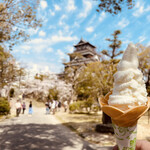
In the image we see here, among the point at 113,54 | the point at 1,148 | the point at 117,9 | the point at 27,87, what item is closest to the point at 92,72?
the point at 113,54

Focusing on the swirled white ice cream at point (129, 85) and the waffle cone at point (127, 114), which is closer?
the waffle cone at point (127, 114)

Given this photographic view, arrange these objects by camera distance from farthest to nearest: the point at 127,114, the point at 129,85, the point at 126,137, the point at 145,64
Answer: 1. the point at 145,64
2. the point at 129,85
3. the point at 126,137
4. the point at 127,114

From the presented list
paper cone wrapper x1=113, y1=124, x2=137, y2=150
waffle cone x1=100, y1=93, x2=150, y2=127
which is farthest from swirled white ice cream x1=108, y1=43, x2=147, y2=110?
paper cone wrapper x1=113, y1=124, x2=137, y2=150

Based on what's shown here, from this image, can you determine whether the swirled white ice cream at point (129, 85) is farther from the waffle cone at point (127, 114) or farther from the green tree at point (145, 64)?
the green tree at point (145, 64)

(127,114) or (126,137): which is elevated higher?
(127,114)

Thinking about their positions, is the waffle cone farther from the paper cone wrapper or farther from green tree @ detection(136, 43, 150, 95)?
green tree @ detection(136, 43, 150, 95)

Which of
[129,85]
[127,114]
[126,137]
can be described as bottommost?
[126,137]

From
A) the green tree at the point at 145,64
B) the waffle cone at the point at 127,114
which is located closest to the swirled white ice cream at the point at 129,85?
the waffle cone at the point at 127,114

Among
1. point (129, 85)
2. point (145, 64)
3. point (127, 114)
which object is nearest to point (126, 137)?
point (127, 114)

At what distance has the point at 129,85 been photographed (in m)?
1.83

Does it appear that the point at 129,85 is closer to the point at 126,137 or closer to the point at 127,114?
the point at 127,114

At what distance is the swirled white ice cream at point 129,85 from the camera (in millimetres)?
1733

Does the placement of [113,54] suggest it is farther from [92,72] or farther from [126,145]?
[126,145]

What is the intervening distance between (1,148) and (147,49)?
12.0m
